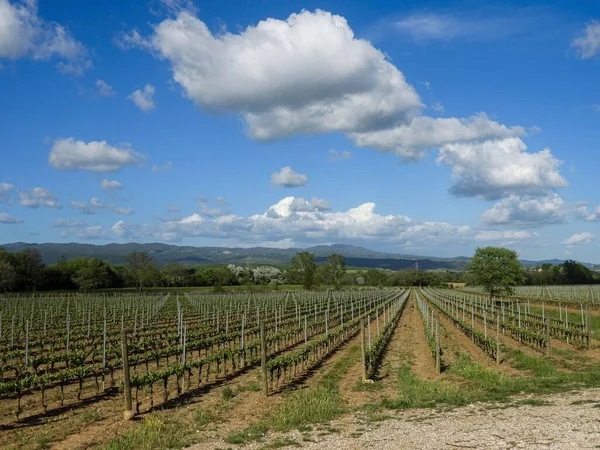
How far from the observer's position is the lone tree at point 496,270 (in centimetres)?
5847

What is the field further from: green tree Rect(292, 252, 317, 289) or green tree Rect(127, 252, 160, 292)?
green tree Rect(292, 252, 317, 289)

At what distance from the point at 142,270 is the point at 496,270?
70200 mm

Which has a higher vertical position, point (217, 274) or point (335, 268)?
point (335, 268)

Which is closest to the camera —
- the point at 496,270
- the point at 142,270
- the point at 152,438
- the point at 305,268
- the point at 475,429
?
the point at 475,429

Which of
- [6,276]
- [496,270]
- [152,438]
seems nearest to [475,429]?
[152,438]

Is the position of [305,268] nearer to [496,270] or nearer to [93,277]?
[93,277]

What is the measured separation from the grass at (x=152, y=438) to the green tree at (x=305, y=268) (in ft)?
293

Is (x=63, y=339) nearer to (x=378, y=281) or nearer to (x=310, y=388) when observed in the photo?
(x=310, y=388)

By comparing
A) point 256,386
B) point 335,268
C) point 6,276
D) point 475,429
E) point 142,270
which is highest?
point 142,270

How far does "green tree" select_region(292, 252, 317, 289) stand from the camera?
101194mm

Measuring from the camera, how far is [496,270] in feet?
Answer: 192

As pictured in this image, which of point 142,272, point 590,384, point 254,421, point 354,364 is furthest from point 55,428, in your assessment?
point 142,272

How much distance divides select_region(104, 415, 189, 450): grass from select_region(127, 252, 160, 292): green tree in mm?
88968

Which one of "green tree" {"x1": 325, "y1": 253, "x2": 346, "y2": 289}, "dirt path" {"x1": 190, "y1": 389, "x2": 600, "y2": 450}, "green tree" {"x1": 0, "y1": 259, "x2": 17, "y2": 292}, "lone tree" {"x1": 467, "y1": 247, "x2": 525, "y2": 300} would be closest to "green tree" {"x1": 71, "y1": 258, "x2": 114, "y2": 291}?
"green tree" {"x1": 0, "y1": 259, "x2": 17, "y2": 292}
